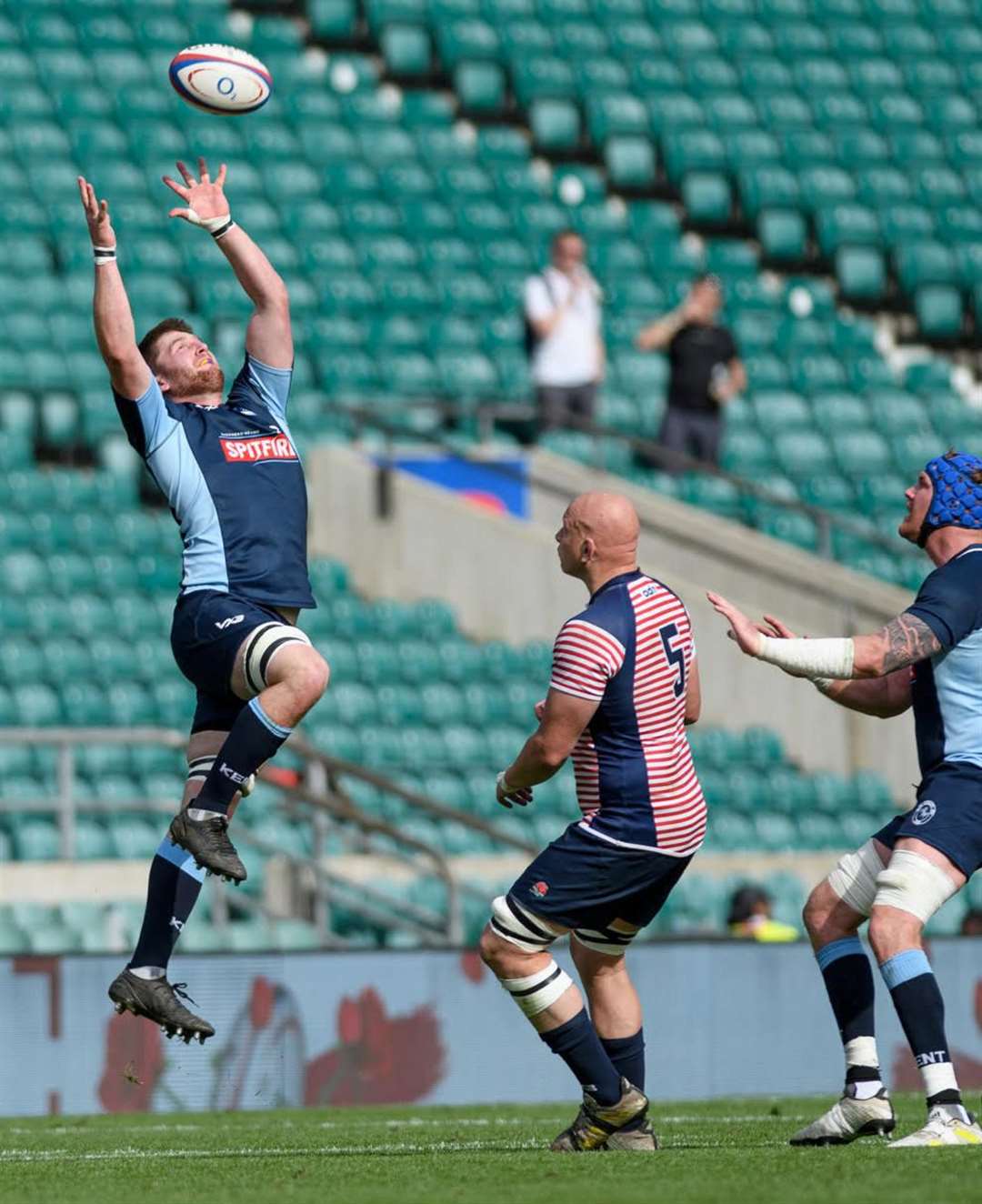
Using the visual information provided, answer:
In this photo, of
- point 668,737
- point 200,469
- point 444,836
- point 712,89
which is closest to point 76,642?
point 444,836

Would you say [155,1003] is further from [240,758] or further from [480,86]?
[480,86]

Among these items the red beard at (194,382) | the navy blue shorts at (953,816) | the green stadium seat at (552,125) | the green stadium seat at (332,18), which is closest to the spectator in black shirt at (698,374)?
the green stadium seat at (552,125)

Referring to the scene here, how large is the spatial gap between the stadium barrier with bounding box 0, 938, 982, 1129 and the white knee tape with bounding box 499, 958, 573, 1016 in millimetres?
3245

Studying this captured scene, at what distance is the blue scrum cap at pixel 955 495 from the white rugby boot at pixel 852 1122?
1.70 meters

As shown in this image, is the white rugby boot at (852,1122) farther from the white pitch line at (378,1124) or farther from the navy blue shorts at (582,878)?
the white pitch line at (378,1124)

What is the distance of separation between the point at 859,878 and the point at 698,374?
10.0m

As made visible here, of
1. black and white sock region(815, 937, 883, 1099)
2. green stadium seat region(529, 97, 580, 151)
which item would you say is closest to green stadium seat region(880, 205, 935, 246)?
green stadium seat region(529, 97, 580, 151)

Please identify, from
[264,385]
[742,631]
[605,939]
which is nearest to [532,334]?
[264,385]

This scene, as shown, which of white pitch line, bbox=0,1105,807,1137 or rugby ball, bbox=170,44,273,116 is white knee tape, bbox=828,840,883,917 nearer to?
white pitch line, bbox=0,1105,807,1137

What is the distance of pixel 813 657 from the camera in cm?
699

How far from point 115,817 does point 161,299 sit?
5.45m

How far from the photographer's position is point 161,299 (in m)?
17.6

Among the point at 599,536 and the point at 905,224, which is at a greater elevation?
the point at 905,224

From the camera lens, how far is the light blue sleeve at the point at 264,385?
26.6 feet
